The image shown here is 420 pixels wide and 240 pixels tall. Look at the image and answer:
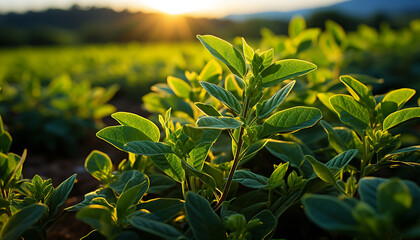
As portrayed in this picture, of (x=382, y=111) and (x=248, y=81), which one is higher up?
(x=248, y=81)

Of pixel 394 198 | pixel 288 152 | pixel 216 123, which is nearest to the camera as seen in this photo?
pixel 394 198

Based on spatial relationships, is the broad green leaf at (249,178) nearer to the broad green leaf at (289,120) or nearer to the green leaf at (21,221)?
the broad green leaf at (289,120)

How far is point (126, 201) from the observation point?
80cm

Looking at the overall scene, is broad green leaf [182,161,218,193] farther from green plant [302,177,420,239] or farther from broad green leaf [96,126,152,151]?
green plant [302,177,420,239]

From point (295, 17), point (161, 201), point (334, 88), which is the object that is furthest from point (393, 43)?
point (161, 201)

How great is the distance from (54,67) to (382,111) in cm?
582

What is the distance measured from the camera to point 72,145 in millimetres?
2678

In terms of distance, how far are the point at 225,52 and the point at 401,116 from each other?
524 millimetres

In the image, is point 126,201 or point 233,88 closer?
point 126,201

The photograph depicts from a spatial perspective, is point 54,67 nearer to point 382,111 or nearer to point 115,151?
point 115,151

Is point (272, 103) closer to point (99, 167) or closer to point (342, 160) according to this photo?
point (342, 160)

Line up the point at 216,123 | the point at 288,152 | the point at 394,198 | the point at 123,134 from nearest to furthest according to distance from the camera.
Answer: the point at 394,198
the point at 216,123
the point at 123,134
the point at 288,152

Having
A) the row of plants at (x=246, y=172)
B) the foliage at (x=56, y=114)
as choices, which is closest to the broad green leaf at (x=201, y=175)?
the row of plants at (x=246, y=172)

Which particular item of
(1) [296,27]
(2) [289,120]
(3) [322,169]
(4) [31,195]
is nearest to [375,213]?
(3) [322,169]
